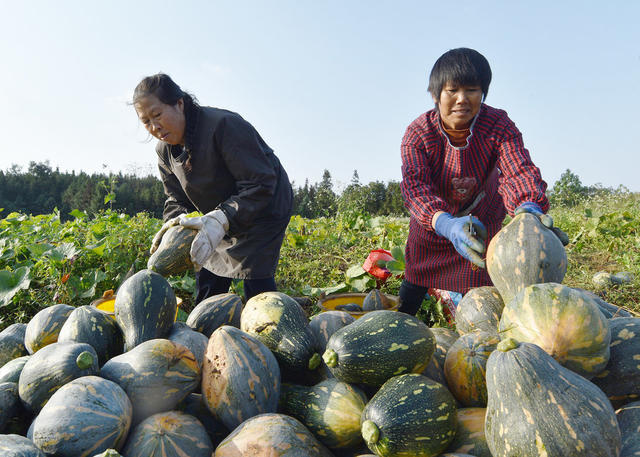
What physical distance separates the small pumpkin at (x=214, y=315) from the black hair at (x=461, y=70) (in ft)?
6.50

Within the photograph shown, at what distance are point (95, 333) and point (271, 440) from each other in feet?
3.01

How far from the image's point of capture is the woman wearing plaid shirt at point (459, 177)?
2604 mm

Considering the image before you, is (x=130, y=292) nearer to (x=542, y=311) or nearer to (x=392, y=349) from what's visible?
(x=392, y=349)

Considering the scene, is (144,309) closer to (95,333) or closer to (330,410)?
(95,333)

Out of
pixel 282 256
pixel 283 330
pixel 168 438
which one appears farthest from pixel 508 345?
pixel 282 256

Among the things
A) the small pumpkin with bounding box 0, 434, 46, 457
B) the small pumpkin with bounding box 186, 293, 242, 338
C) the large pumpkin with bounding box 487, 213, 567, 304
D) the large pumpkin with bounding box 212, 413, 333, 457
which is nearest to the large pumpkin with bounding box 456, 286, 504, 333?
the large pumpkin with bounding box 487, 213, 567, 304

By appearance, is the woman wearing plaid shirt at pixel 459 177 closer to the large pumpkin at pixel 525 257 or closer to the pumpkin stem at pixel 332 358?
the large pumpkin at pixel 525 257

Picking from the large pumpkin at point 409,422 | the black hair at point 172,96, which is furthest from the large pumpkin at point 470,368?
the black hair at point 172,96

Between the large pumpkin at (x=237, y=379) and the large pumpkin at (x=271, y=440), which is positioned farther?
the large pumpkin at (x=237, y=379)

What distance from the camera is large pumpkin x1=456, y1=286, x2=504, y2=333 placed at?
1855mm

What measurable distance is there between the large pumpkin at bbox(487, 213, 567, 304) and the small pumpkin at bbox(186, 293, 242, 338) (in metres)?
1.23

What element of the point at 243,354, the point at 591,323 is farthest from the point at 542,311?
the point at 243,354

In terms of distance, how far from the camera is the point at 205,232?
8.52 ft

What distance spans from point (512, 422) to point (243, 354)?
877 mm
